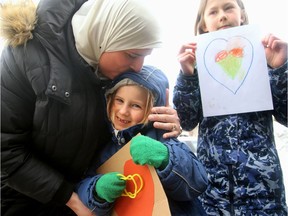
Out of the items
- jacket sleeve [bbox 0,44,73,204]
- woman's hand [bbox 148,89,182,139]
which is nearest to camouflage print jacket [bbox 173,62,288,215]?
woman's hand [bbox 148,89,182,139]

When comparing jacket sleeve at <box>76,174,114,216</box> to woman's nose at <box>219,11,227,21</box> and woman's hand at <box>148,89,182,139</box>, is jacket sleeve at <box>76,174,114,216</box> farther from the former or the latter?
woman's nose at <box>219,11,227,21</box>

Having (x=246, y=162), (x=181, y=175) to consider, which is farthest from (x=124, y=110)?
(x=246, y=162)

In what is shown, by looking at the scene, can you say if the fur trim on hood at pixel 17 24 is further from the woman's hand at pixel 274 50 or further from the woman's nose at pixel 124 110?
the woman's hand at pixel 274 50

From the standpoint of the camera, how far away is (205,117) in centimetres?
75

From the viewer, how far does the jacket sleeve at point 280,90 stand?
0.64m

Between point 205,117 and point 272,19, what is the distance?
0.38 meters

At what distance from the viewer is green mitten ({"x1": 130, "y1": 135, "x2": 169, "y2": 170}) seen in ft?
1.79

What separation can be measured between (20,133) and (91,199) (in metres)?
0.22

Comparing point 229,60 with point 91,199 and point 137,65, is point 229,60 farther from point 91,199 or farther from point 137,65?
point 91,199

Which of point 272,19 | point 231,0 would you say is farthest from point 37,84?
point 272,19

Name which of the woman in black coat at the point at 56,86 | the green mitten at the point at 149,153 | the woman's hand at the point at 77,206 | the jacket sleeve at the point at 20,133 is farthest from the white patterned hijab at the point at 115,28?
the woman's hand at the point at 77,206

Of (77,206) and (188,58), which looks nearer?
(77,206)

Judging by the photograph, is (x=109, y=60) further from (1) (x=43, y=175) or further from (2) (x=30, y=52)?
(1) (x=43, y=175)

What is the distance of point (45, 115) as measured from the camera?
0.57 metres
